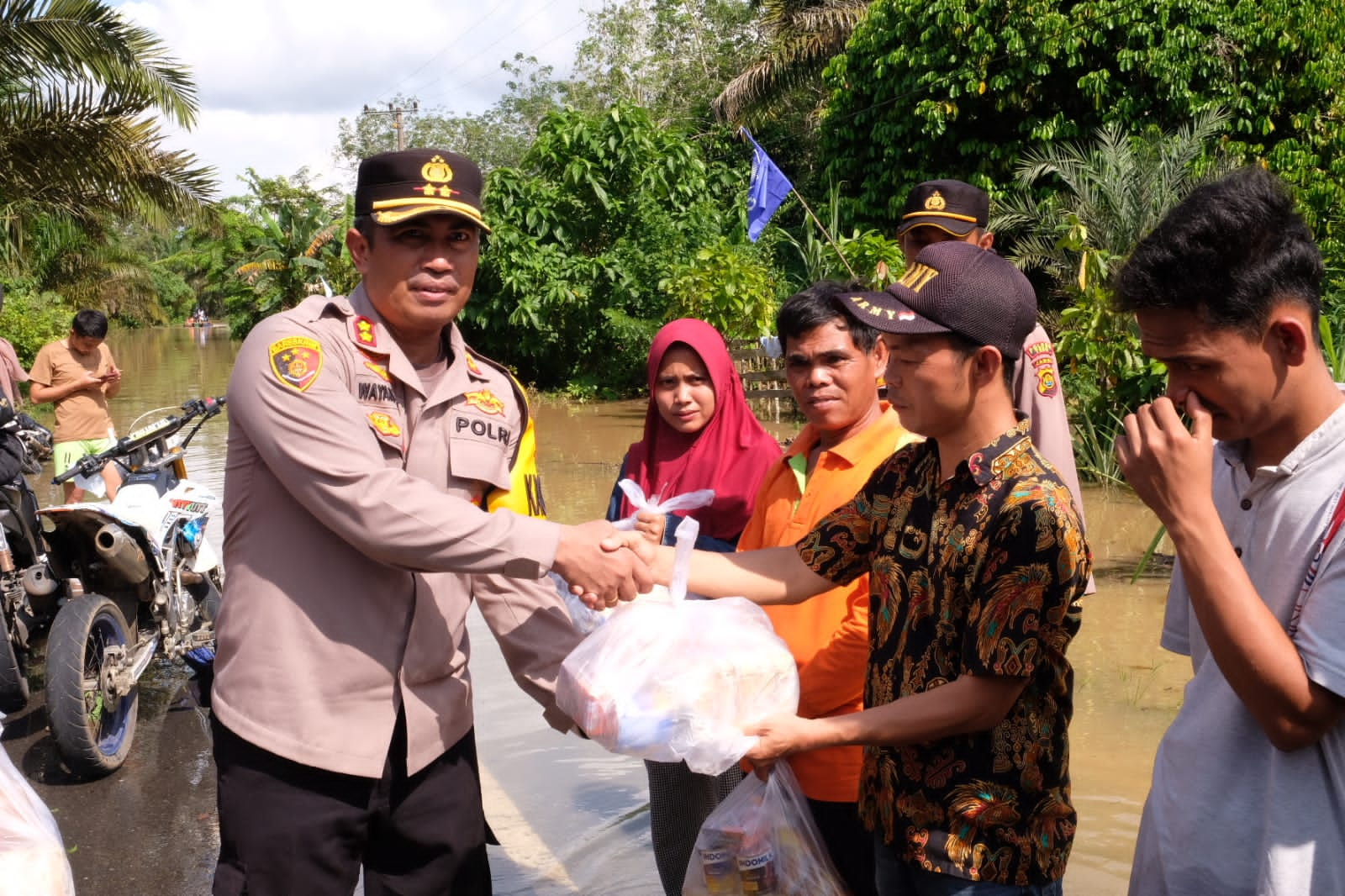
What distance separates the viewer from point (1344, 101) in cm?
1420

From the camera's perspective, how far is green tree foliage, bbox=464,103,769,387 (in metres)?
17.4

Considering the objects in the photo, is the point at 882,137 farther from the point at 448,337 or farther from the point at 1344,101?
the point at 448,337

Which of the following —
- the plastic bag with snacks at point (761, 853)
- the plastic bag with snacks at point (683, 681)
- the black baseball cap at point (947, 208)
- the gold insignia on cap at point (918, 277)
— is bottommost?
the plastic bag with snacks at point (761, 853)

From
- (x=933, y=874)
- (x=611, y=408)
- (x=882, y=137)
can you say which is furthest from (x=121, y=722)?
(x=882, y=137)

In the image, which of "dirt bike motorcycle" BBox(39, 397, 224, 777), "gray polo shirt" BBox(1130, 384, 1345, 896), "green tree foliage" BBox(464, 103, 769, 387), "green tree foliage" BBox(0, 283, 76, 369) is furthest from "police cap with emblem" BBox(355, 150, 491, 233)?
"green tree foliage" BBox(0, 283, 76, 369)

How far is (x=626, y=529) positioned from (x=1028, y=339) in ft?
4.60

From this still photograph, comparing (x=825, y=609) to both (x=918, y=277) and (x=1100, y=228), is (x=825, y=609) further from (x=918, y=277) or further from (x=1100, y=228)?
(x=1100, y=228)

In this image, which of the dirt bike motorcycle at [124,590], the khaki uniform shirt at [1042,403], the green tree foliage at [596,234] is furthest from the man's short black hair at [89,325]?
the green tree foliage at [596,234]

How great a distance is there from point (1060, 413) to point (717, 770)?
1854 millimetres

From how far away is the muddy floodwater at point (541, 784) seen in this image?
13.3ft

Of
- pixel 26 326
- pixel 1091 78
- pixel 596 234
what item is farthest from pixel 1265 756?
pixel 26 326

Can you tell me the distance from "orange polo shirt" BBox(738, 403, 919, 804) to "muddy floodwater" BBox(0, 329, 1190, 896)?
1556mm

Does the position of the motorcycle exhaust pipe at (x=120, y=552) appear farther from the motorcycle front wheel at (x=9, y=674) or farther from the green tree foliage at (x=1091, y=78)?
the green tree foliage at (x=1091, y=78)

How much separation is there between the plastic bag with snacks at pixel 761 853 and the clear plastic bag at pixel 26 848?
114 centimetres
